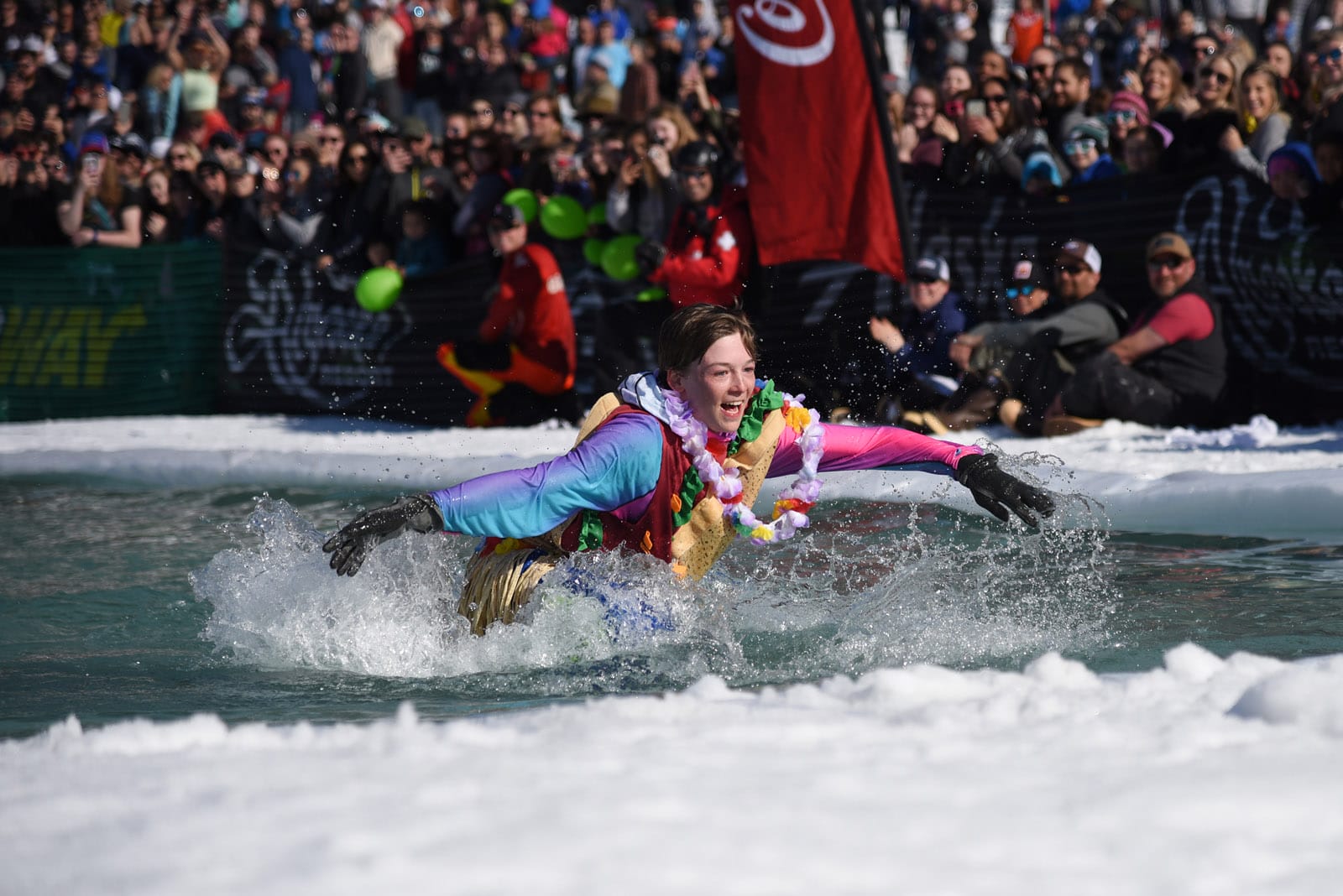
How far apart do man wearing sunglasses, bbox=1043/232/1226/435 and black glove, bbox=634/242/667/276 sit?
2564mm

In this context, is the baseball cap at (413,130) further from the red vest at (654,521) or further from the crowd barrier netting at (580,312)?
the red vest at (654,521)

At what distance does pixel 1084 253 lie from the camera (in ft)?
28.1

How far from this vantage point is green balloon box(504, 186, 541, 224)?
1015 centimetres

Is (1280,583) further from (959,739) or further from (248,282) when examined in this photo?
(248,282)

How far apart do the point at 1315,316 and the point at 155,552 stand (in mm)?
5781

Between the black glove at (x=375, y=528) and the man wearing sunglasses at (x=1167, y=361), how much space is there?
5.18 metres

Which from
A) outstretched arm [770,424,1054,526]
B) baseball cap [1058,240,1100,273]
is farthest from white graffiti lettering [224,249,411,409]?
outstretched arm [770,424,1054,526]

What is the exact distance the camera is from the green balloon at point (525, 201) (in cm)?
1015

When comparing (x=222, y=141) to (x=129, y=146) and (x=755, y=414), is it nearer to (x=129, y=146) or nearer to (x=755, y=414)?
(x=129, y=146)

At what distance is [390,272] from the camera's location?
1101 centimetres

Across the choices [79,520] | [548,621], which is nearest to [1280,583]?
[548,621]

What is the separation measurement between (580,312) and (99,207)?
16.3 ft

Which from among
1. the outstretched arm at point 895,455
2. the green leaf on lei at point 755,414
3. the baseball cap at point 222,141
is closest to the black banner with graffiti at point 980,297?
the baseball cap at point 222,141

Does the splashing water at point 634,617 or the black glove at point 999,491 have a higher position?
the black glove at point 999,491
